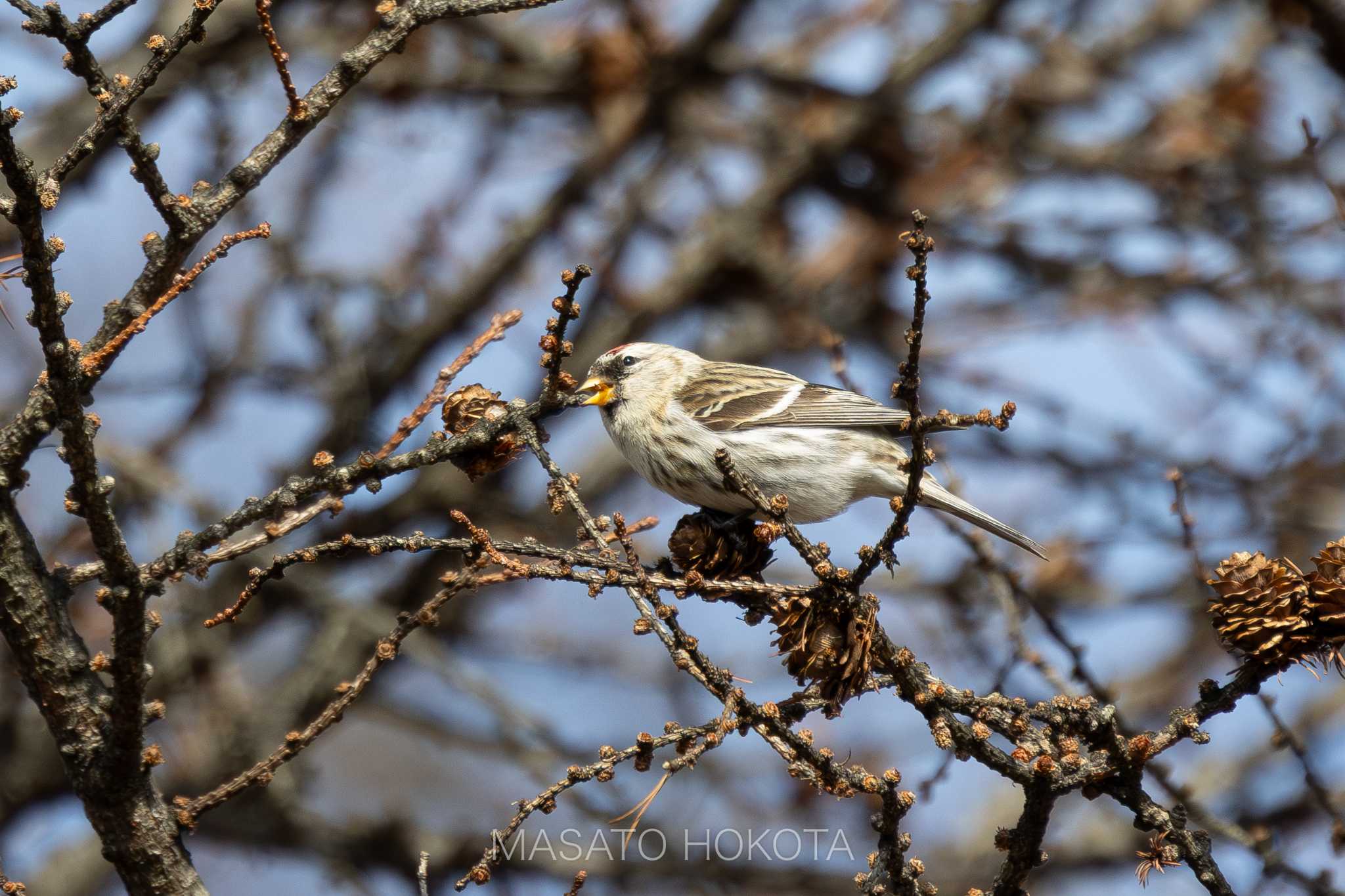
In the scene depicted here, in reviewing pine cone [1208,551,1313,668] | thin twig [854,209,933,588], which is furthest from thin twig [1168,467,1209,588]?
thin twig [854,209,933,588]

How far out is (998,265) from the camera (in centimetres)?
746

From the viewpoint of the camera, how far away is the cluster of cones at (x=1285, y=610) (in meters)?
2.39

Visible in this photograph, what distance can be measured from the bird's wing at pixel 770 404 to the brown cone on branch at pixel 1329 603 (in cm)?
192

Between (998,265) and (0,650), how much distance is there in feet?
19.6

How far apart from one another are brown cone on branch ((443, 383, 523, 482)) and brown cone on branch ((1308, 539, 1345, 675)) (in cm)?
166

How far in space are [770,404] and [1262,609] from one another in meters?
2.30

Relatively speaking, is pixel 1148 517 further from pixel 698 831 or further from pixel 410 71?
pixel 410 71

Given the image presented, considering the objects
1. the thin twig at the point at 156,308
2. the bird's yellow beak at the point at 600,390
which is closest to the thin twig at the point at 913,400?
the thin twig at the point at 156,308

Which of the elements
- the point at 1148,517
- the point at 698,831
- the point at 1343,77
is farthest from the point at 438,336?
the point at 1343,77

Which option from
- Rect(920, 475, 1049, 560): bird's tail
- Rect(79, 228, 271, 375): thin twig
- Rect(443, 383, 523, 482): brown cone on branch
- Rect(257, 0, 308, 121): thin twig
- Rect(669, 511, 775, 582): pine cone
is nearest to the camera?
Rect(79, 228, 271, 375): thin twig

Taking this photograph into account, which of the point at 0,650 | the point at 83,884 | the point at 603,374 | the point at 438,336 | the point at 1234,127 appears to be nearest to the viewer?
the point at 603,374

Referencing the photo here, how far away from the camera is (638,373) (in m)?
4.66

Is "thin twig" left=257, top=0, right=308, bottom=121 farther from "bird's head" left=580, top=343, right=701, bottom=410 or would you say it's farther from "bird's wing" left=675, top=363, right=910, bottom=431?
"bird's wing" left=675, top=363, right=910, bottom=431

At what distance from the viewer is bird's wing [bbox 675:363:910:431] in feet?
14.3
